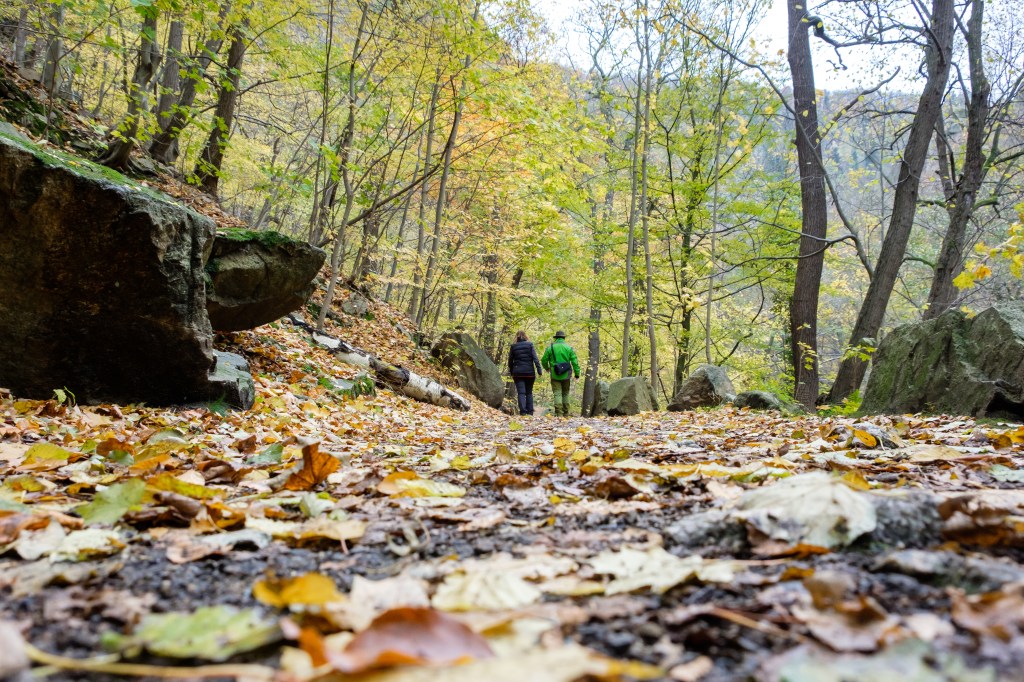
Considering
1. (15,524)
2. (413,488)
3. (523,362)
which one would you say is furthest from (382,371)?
(15,524)

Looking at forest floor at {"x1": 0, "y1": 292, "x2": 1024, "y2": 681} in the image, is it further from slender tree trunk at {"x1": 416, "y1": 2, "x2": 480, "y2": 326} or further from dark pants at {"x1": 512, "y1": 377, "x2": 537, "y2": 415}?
dark pants at {"x1": 512, "y1": 377, "x2": 537, "y2": 415}

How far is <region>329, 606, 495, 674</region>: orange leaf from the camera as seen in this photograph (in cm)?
62

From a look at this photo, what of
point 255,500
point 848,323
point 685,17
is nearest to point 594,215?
point 685,17

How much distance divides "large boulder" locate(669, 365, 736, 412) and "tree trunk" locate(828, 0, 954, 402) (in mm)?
2286

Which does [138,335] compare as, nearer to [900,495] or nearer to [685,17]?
[900,495]

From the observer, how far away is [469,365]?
42.4ft

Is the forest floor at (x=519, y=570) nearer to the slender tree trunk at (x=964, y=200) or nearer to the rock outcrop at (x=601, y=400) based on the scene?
the slender tree trunk at (x=964, y=200)

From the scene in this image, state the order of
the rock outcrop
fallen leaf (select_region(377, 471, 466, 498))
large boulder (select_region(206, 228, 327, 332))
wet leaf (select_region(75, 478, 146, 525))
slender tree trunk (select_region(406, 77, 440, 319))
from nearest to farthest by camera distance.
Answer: wet leaf (select_region(75, 478, 146, 525)) → fallen leaf (select_region(377, 471, 466, 498)) → large boulder (select_region(206, 228, 327, 332)) → slender tree trunk (select_region(406, 77, 440, 319)) → the rock outcrop

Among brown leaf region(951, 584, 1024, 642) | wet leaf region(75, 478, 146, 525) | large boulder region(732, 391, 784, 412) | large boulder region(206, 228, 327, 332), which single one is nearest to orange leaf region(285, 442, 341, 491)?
wet leaf region(75, 478, 146, 525)

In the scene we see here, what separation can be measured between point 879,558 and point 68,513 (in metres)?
1.94

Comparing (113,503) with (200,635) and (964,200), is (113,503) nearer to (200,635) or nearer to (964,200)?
(200,635)

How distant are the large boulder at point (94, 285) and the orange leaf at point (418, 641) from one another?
3948 millimetres

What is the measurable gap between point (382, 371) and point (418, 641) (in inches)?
314

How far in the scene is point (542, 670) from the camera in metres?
0.58
